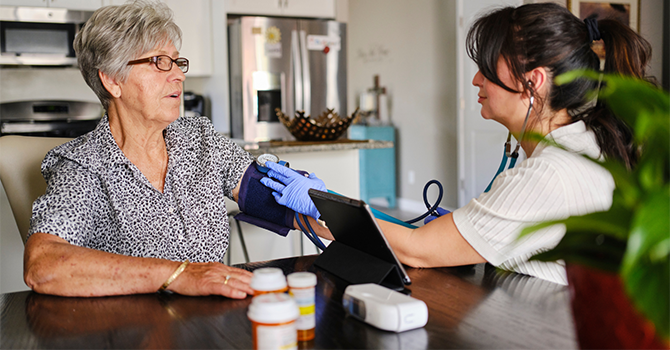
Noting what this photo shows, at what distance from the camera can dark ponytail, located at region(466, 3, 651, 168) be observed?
44.4 inches

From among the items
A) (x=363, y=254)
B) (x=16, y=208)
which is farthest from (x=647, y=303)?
(x=16, y=208)

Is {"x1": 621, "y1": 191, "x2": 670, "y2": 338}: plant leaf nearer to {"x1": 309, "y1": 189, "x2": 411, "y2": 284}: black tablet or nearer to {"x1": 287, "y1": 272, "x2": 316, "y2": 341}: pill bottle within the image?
{"x1": 287, "y1": 272, "x2": 316, "y2": 341}: pill bottle

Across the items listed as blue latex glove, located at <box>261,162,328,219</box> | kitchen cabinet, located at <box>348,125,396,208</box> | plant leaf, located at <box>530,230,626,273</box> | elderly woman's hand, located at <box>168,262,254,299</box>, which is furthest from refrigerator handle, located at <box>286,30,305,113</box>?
plant leaf, located at <box>530,230,626,273</box>

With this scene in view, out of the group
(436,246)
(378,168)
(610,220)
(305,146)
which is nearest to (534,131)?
(436,246)

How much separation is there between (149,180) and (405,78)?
442 cm

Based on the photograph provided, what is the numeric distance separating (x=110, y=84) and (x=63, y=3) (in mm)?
2391

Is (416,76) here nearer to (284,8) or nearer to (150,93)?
(284,8)

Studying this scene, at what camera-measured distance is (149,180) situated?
4.52 ft

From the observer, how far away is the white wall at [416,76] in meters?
4.93

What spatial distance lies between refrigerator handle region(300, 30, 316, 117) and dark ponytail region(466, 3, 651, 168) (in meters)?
2.91

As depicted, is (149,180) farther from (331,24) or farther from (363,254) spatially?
(331,24)

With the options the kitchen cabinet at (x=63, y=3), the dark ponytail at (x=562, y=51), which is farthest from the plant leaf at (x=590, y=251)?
the kitchen cabinet at (x=63, y=3)

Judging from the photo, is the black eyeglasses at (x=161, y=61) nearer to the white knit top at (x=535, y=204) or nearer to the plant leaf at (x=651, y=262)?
the white knit top at (x=535, y=204)

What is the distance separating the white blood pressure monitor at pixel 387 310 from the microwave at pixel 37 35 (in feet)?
10.4
